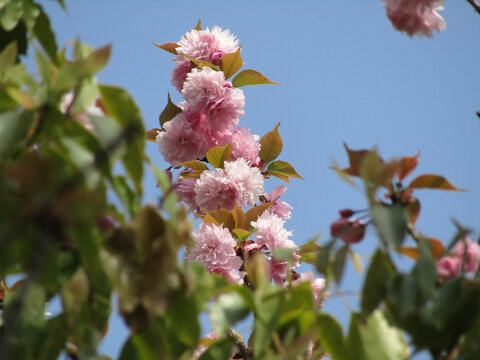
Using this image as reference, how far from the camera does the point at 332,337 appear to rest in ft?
1.40

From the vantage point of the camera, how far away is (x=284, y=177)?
65.1 inches

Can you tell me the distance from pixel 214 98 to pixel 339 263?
3.62 feet

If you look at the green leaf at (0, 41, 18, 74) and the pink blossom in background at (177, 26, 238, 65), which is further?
the pink blossom in background at (177, 26, 238, 65)

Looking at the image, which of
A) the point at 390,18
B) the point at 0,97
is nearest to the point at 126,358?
the point at 0,97

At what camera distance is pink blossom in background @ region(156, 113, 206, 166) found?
1562 millimetres

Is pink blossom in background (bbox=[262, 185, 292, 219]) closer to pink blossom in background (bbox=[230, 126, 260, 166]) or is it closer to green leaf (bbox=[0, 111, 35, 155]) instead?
pink blossom in background (bbox=[230, 126, 260, 166])

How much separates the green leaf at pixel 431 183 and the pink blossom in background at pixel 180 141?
1.07m

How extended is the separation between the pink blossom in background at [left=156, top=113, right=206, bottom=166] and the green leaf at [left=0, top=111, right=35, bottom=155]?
1.18m

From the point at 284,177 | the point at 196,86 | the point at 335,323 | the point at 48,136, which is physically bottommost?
the point at 284,177

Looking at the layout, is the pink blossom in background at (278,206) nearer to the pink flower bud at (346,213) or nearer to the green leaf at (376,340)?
the pink flower bud at (346,213)

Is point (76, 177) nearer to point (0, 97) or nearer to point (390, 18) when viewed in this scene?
point (0, 97)

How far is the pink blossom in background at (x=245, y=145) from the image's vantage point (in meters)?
1.58

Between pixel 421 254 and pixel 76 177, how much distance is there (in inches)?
11.7

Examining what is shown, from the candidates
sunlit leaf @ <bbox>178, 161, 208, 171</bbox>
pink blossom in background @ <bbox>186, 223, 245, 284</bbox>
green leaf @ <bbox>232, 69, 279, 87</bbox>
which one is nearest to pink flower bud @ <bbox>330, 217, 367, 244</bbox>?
pink blossom in background @ <bbox>186, 223, 245, 284</bbox>
